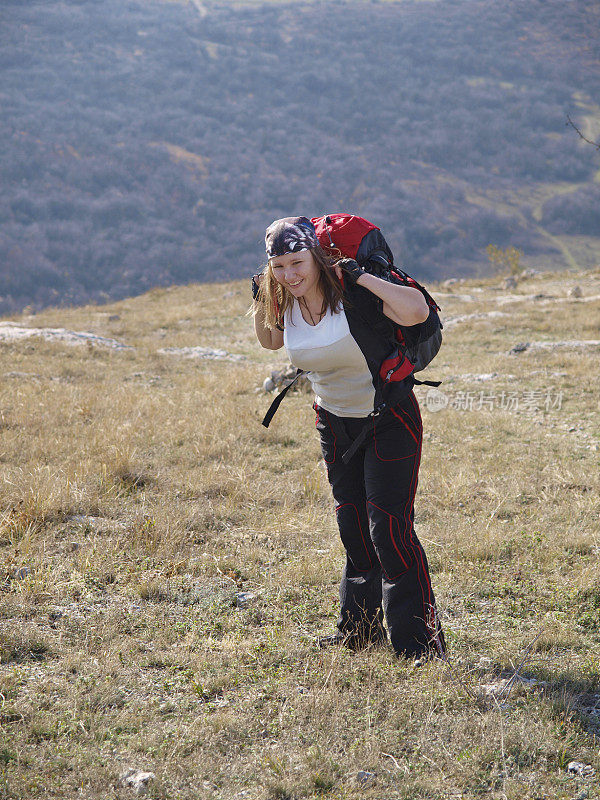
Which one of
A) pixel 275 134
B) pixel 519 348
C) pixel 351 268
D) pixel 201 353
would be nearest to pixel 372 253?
pixel 351 268

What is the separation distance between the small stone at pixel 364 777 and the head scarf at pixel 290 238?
6.39 feet

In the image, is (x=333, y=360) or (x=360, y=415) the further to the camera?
(x=360, y=415)

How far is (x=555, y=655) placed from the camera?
3186mm

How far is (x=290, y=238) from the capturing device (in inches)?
102

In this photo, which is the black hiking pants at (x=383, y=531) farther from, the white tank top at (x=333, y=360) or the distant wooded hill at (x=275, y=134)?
the distant wooded hill at (x=275, y=134)

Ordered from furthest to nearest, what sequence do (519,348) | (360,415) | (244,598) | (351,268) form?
(519,348) < (244,598) < (360,415) < (351,268)

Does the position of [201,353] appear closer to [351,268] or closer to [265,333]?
[265,333]

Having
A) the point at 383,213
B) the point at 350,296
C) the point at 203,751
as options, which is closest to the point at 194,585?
the point at 203,751

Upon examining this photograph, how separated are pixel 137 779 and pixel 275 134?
7195 cm

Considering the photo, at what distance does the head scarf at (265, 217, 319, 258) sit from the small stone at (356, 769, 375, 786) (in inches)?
76.7

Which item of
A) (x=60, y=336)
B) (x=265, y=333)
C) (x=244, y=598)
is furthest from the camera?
(x=60, y=336)

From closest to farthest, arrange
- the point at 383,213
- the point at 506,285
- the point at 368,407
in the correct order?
the point at 368,407, the point at 506,285, the point at 383,213

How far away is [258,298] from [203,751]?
1.84 meters

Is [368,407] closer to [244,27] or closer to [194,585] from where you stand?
[194,585]
